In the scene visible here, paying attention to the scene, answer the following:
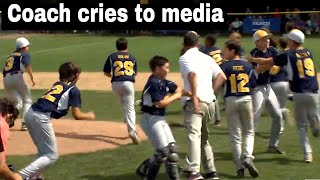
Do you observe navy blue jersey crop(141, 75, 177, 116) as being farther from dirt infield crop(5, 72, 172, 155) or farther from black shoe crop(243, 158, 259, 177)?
dirt infield crop(5, 72, 172, 155)

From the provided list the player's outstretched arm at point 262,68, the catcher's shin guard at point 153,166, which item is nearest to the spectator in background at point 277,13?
the player's outstretched arm at point 262,68

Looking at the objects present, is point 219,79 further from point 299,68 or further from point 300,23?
point 300,23

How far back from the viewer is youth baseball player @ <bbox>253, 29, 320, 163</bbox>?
34.9 feet

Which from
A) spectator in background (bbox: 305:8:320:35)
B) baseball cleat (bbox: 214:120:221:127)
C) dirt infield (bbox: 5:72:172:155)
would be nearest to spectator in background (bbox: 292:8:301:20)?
spectator in background (bbox: 305:8:320:35)

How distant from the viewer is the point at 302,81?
10.6m

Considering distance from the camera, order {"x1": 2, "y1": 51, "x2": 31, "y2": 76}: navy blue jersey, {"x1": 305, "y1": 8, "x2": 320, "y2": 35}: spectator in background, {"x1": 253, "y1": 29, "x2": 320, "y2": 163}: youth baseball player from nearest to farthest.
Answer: {"x1": 253, "y1": 29, "x2": 320, "y2": 163}: youth baseball player < {"x1": 2, "y1": 51, "x2": 31, "y2": 76}: navy blue jersey < {"x1": 305, "y1": 8, "x2": 320, "y2": 35}: spectator in background

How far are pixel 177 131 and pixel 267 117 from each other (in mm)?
3002

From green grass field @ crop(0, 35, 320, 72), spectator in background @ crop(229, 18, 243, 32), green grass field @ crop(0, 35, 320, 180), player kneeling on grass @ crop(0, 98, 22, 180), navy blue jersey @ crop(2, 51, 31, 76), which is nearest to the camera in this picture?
player kneeling on grass @ crop(0, 98, 22, 180)

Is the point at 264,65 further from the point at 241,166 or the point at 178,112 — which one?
the point at 178,112

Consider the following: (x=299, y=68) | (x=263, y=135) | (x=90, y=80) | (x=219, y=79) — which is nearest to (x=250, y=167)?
(x=219, y=79)

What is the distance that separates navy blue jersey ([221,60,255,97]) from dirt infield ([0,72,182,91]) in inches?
441

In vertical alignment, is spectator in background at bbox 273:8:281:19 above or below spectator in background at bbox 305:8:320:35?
above

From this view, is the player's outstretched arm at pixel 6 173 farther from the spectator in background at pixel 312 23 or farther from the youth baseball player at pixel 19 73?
the spectator in background at pixel 312 23

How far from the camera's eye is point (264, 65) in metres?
10.8
